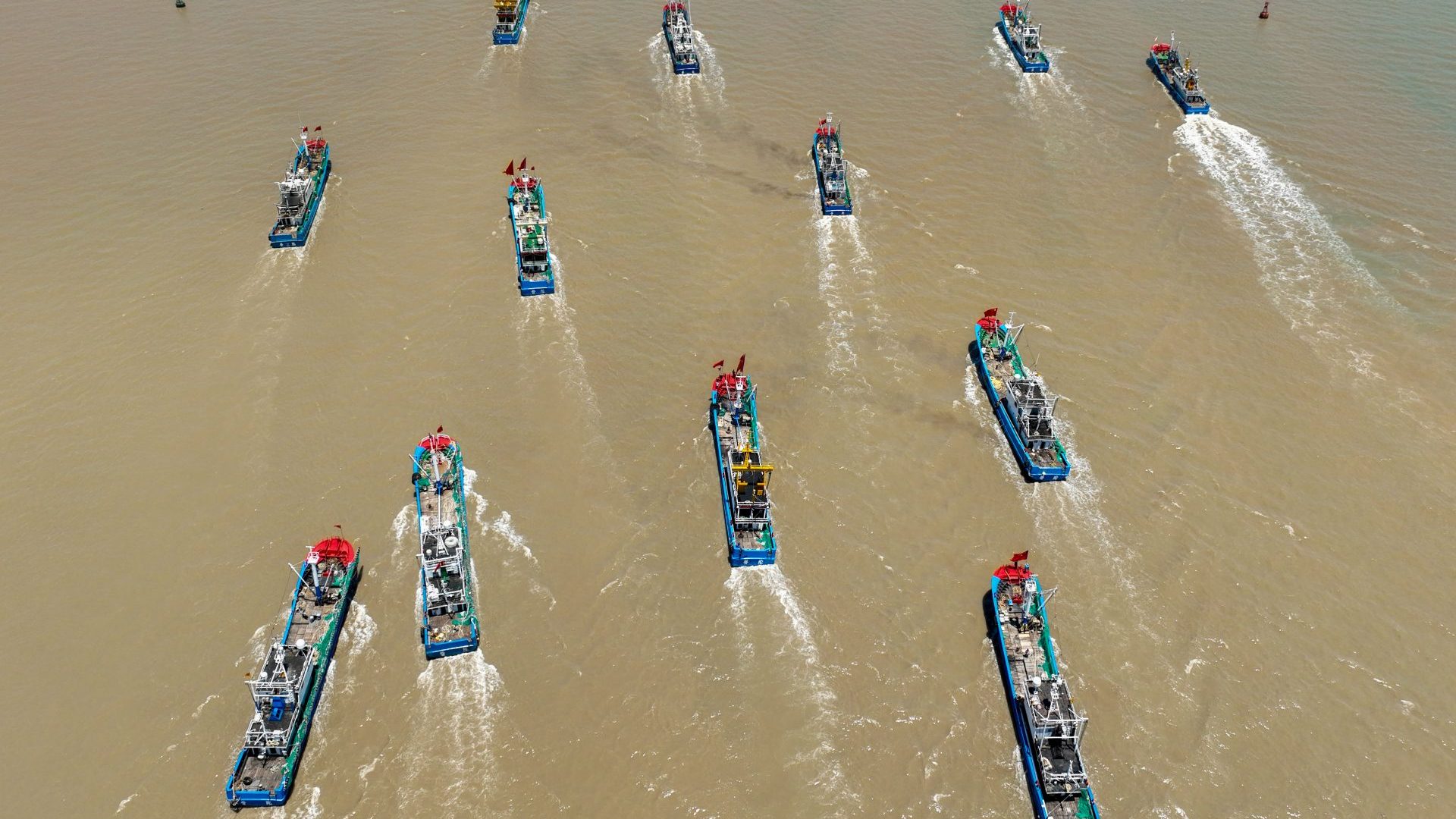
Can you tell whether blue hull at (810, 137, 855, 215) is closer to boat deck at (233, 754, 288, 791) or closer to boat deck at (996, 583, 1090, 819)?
boat deck at (996, 583, 1090, 819)

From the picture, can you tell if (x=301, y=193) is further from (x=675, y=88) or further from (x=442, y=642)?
(x=442, y=642)

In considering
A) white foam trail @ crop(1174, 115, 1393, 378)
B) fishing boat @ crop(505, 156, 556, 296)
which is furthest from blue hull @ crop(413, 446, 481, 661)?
white foam trail @ crop(1174, 115, 1393, 378)

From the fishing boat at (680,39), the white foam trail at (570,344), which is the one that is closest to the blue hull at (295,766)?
the white foam trail at (570,344)

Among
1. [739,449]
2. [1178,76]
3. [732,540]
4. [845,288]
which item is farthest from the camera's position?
[1178,76]

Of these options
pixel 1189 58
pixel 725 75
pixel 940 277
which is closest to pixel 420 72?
pixel 725 75

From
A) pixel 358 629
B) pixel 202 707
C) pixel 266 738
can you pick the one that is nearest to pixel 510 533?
pixel 358 629

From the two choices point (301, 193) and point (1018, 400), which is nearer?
point (1018, 400)
